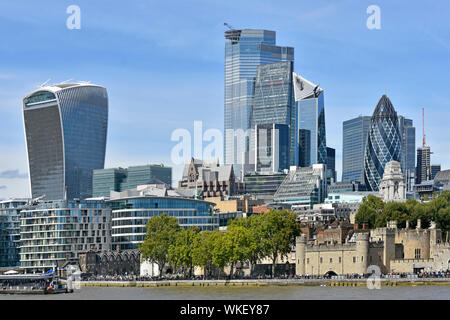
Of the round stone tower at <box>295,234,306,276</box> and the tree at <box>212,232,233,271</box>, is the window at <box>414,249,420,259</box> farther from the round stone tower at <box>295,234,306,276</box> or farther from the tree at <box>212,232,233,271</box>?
A: the tree at <box>212,232,233,271</box>

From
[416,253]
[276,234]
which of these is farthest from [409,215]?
[276,234]

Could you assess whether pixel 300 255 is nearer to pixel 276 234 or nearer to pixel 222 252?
pixel 276 234

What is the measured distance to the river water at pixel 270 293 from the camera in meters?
119

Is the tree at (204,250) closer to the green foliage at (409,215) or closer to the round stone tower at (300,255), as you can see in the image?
the round stone tower at (300,255)

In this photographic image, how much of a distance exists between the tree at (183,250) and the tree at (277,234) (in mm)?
13978

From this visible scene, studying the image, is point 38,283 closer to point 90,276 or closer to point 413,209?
point 90,276

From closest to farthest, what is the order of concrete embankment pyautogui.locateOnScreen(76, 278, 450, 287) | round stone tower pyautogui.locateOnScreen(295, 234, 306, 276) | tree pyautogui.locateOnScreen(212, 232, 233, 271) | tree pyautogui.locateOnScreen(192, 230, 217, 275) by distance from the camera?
concrete embankment pyautogui.locateOnScreen(76, 278, 450, 287) → tree pyautogui.locateOnScreen(212, 232, 233, 271) → round stone tower pyautogui.locateOnScreen(295, 234, 306, 276) → tree pyautogui.locateOnScreen(192, 230, 217, 275)

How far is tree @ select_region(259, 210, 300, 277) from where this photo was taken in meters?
170

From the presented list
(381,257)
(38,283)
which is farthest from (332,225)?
(38,283)

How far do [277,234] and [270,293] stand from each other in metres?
41.2

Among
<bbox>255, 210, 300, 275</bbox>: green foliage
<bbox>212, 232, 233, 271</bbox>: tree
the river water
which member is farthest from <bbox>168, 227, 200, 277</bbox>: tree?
the river water

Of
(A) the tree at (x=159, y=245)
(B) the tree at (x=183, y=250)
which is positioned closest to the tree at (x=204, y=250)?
(B) the tree at (x=183, y=250)

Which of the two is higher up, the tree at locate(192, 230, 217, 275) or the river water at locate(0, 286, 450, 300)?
the tree at locate(192, 230, 217, 275)

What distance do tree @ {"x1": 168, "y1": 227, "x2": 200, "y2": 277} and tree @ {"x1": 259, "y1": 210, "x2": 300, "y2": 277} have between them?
550 inches
